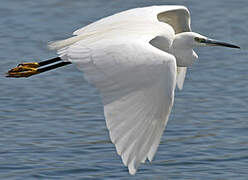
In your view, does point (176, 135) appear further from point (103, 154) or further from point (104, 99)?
point (104, 99)

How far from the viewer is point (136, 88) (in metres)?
5.45

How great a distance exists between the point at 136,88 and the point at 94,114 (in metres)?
2.93

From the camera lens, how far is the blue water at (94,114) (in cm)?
707

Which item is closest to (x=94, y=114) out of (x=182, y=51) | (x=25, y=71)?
(x=25, y=71)

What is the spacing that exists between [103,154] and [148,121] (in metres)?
1.99

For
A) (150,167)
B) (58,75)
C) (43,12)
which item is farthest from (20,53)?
(150,167)

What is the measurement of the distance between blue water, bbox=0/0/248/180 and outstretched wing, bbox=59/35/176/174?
5.03ft

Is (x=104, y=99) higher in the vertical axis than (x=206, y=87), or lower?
higher

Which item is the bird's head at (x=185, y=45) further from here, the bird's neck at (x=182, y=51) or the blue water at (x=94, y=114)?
the blue water at (x=94, y=114)

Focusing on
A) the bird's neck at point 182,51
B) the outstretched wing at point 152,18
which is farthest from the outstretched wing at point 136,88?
the bird's neck at point 182,51

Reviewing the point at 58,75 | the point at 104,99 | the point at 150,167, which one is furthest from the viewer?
the point at 58,75

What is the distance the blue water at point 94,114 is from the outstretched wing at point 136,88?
153 centimetres

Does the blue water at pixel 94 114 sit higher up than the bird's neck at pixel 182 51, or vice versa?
the bird's neck at pixel 182 51

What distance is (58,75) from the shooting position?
941 centimetres
